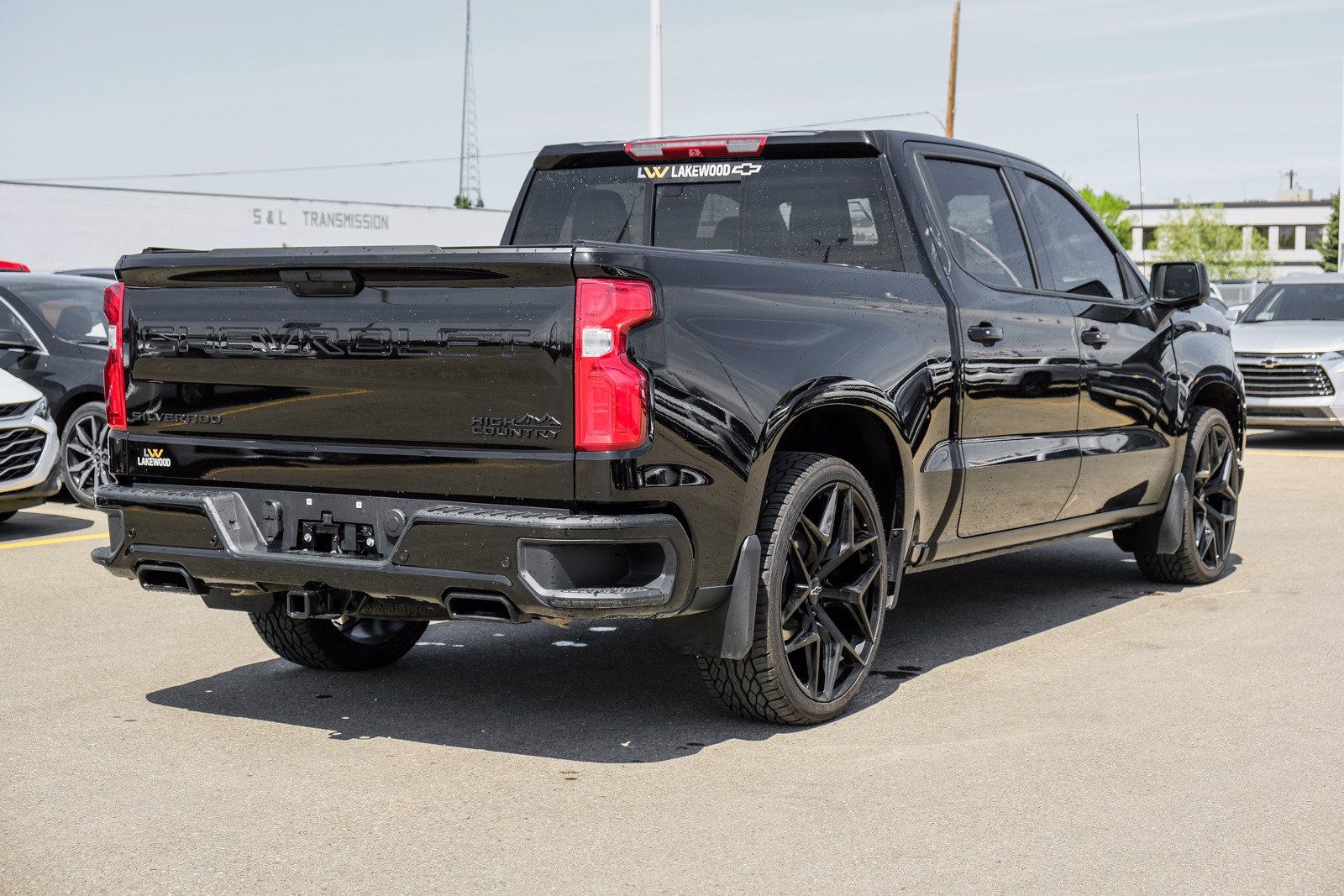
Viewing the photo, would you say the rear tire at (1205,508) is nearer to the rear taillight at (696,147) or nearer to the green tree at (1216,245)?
the rear taillight at (696,147)

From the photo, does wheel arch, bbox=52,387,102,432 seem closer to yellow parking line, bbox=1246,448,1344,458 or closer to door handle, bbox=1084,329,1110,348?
door handle, bbox=1084,329,1110,348

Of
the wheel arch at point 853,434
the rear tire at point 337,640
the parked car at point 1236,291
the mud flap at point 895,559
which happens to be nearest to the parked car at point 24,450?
the rear tire at point 337,640

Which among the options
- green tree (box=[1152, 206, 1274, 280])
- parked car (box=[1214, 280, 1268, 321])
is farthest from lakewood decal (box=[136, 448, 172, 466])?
green tree (box=[1152, 206, 1274, 280])

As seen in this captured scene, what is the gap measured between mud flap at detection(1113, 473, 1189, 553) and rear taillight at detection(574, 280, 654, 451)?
413cm

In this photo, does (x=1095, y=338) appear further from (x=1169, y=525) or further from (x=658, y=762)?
(x=658, y=762)

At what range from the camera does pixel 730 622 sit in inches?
185

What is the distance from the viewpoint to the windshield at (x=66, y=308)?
11.6 m

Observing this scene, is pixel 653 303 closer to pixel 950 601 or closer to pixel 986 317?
pixel 986 317

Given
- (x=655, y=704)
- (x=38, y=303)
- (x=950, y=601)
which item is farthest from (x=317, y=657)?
(x=38, y=303)

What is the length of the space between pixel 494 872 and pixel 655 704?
5.70 ft

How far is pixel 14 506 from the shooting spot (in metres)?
9.55

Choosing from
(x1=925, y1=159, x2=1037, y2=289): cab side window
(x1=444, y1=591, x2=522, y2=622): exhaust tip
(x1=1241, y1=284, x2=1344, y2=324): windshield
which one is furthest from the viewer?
(x1=1241, y1=284, x2=1344, y2=324): windshield

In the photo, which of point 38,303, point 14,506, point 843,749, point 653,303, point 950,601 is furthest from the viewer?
point 38,303

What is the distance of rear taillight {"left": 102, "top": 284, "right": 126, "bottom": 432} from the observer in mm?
5094
